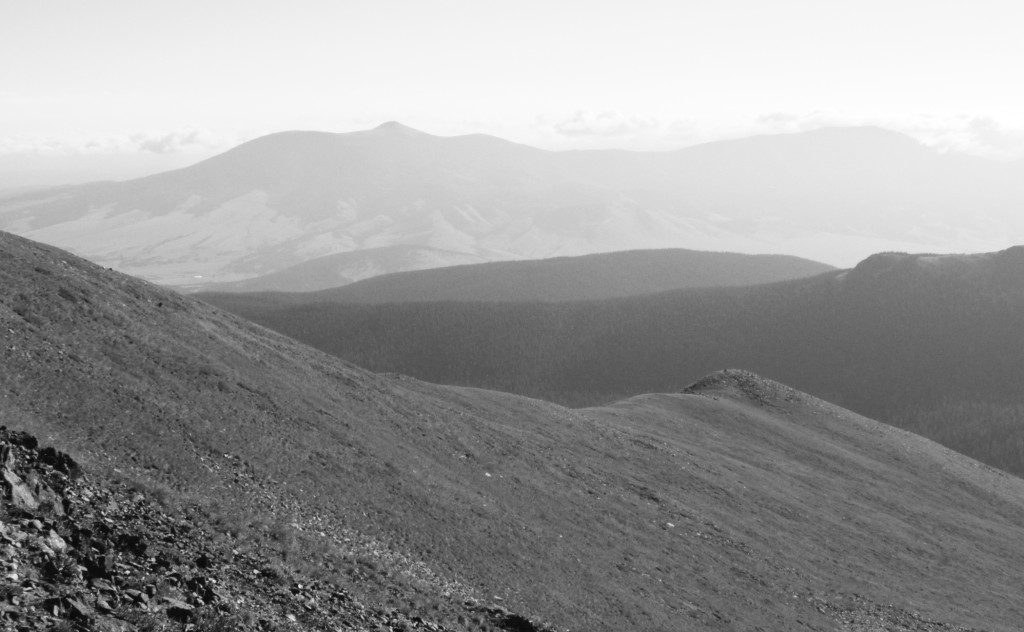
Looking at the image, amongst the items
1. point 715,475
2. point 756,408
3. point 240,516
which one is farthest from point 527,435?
point 756,408

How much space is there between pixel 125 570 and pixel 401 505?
47.1ft

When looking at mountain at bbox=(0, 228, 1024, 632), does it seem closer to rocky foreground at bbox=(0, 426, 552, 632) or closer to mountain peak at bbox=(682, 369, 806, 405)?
rocky foreground at bbox=(0, 426, 552, 632)

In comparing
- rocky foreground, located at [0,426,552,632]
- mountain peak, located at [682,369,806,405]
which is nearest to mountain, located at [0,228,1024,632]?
rocky foreground, located at [0,426,552,632]

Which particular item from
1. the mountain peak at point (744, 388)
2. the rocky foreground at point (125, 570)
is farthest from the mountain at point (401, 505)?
the mountain peak at point (744, 388)

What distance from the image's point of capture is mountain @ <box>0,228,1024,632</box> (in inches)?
692

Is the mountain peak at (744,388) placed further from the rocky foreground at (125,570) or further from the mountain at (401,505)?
the rocky foreground at (125,570)

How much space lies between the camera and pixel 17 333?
2689 cm

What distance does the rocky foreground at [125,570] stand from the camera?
13.1 meters

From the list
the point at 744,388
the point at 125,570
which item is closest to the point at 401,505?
the point at 125,570

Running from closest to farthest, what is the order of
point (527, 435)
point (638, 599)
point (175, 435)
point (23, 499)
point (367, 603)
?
1. point (23, 499)
2. point (367, 603)
3. point (175, 435)
4. point (638, 599)
5. point (527, 435)

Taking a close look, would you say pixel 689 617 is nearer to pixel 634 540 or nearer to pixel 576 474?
pixel 634 540

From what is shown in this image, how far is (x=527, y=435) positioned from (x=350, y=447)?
57.3 feet

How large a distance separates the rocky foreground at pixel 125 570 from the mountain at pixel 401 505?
0.07 meters

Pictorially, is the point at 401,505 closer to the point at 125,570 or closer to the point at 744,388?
the point at 125,570
